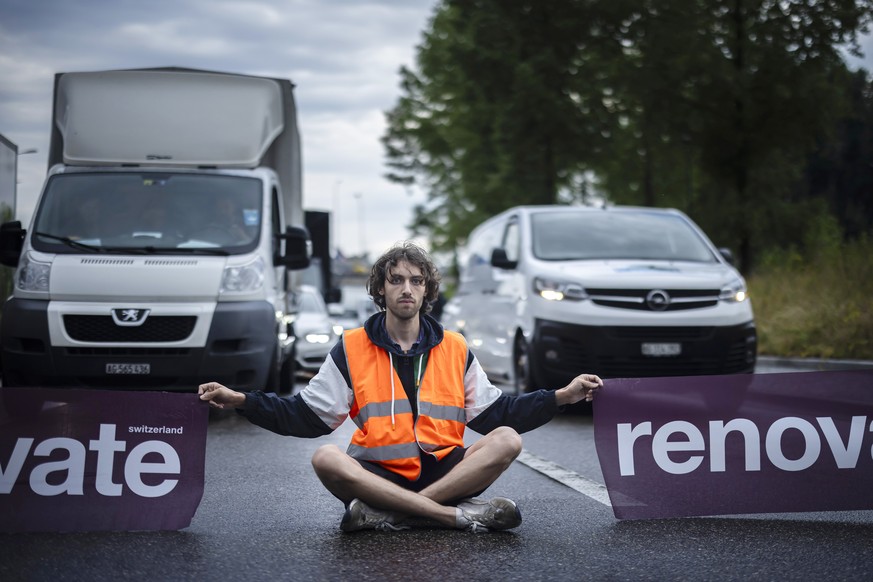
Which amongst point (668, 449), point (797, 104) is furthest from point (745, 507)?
point (797, 104)

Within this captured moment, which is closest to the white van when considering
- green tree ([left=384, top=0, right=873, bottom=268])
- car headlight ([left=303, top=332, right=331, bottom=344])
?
car headlight ([left=303, top=332, right=331, bottom=344])

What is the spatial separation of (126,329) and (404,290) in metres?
5.05

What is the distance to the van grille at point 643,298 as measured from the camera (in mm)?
10969

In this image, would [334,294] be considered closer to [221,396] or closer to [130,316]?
[130,316]

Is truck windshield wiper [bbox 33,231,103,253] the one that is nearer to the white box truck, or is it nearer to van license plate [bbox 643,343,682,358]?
the white box truck

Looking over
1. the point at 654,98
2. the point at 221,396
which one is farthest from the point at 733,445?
the point at 654,98

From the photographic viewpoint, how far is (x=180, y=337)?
10078mm

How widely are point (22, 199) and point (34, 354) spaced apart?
5.83 feet

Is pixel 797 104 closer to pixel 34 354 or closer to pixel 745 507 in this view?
pixel 34 354

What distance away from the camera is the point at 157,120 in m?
11.6

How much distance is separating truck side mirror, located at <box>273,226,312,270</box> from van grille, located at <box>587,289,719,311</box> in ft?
8.73

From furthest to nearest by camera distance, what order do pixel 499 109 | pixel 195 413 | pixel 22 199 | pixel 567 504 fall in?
pixel 499 109
pixel 22 199
pixel 567 504
pixel 195 413

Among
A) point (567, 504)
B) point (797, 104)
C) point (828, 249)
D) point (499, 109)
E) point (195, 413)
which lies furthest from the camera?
point (499, 109)

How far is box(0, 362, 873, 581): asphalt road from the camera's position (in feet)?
15.3
